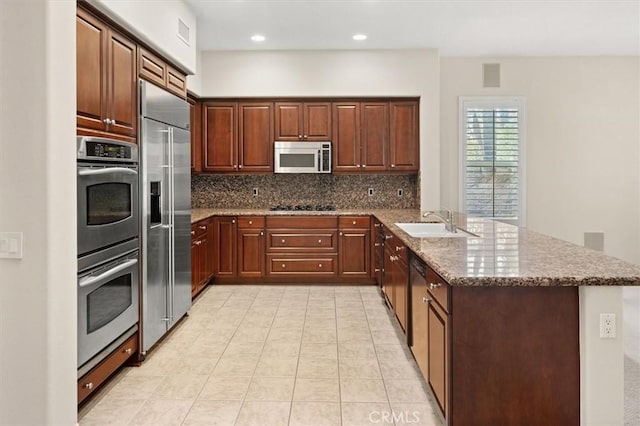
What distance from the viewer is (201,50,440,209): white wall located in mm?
5945

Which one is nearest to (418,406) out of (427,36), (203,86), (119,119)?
(119,119)

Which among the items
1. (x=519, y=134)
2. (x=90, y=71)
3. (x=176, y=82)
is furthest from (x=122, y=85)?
(x=519, y=134)

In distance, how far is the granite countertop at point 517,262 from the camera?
1998 millimetres

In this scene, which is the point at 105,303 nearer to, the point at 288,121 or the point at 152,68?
the point at 152,68

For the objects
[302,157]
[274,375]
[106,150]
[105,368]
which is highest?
[302,157]

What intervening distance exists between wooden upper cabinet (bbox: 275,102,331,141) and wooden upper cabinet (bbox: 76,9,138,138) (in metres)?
2.89

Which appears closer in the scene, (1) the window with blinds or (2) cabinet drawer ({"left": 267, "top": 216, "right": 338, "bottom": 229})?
(2) cabinet drawer ({"left": 267, "top": 216, "right": 338, "bottom": 229})

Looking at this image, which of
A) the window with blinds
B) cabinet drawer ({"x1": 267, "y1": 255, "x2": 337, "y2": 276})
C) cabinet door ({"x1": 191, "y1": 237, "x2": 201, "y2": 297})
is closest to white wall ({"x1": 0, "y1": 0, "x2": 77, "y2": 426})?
cabinet door ({"x1": 191, "y1": 237, "x2": 201, "y2": 297})

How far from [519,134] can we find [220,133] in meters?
3.93

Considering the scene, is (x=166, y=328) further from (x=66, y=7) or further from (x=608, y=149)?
(x=608, y=149)

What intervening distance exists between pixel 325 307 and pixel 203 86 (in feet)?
10.4

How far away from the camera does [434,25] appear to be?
505 cm

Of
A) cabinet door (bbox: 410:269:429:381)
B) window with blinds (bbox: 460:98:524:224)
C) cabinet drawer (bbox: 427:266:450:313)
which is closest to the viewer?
cabinet drawer (bbox: 427:266:450:313)

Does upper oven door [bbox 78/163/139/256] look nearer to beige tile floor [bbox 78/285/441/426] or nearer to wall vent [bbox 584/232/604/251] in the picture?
beige tile floor [bbox 78/285/441/426]
